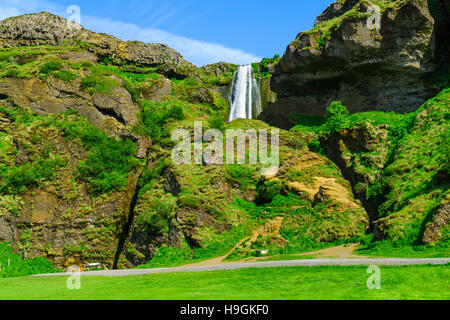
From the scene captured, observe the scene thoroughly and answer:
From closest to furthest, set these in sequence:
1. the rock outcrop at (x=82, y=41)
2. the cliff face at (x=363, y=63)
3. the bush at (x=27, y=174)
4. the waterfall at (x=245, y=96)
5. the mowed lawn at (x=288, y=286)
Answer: the mowed lawn at (x=288, y=286) → the bush at (x=27, y=174) → the cliff face at (x=363, y=63) → the waterfall at (x=245, y=96) → the rock outcrop at (x=82, y=41)

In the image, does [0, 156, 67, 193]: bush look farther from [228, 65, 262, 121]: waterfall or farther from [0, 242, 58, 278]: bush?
[228, 65, 262, 121]: waterfall

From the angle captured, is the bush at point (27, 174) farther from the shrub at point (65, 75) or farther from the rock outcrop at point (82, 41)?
the rock outcrop at point (82, 41)

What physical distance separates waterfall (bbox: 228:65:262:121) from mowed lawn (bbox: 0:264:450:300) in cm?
5166

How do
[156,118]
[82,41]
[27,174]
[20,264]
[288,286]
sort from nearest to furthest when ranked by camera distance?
[288,286]
[20,264]
[27,174]
[156,118]
[82,41]

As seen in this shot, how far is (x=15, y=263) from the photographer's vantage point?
118 feet

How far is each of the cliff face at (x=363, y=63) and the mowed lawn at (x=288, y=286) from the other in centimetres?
3899

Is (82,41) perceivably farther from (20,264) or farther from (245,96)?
(20,264)

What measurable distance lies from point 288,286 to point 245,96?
60167 mm

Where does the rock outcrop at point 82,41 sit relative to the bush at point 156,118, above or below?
above

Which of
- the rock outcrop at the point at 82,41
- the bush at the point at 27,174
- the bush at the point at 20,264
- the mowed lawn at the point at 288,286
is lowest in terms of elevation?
the bush at the point at 20,264

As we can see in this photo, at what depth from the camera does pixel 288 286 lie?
15133 millimetres

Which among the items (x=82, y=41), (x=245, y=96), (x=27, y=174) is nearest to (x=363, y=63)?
(x=245, y=96)

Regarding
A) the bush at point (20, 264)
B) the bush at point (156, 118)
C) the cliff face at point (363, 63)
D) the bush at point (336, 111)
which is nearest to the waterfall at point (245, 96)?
the cliff face at point (363, 63)

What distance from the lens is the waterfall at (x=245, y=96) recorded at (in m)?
69.6
